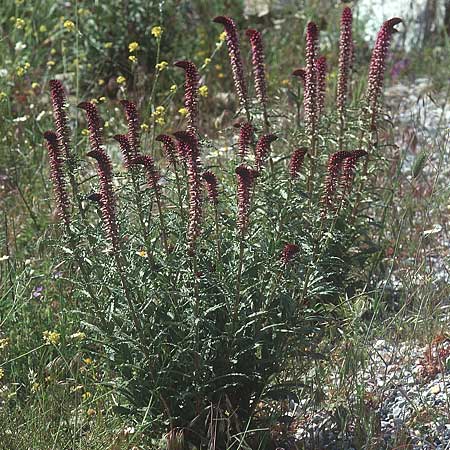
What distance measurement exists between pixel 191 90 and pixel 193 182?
39cm

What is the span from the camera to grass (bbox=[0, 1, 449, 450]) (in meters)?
3.15

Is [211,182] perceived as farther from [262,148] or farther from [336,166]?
[336,166]

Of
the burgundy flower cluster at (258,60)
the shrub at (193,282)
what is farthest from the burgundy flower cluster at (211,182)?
the burgundy flower cluster at (258,60)

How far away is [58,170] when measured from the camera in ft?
9.55

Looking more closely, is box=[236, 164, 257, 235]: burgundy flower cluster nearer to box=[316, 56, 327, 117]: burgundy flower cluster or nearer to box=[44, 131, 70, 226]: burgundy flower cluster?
box=[44, 131, 70, 226]: burgundy flower cluster

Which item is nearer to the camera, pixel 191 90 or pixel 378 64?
pixel 191 90

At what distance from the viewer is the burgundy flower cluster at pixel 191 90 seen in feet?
9.33

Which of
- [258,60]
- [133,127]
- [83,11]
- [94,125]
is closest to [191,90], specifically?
[133,127]

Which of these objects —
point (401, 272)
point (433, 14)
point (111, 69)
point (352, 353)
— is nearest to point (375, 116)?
point (401, 272)

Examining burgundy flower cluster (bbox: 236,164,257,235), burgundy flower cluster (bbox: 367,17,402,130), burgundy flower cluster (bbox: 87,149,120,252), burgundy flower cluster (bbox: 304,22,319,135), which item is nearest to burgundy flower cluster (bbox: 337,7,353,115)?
burgundy flower cluster (bbox: 367,17,402,130)

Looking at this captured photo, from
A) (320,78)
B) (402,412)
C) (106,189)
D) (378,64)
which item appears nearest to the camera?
(106,189)

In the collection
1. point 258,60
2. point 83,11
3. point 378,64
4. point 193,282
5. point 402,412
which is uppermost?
point 258,60

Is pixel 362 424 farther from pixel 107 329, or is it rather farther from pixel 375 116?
pixel 375 116

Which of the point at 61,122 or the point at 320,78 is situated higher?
the point at 61,122
